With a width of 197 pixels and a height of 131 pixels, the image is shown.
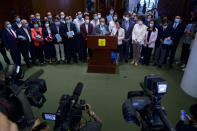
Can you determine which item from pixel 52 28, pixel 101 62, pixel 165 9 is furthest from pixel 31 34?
pixel 165 9

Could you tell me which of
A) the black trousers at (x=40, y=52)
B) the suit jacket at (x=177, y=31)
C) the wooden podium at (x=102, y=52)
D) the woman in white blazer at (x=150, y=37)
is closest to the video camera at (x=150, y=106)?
the wooden podium at (x=102, y=52)

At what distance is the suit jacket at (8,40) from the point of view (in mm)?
4758

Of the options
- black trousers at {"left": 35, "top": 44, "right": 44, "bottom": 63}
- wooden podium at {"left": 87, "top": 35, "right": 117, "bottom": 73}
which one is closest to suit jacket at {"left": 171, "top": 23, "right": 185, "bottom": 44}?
wooden podium at {"left": 87, "top": 35, "right": 117, "bottom": 73}

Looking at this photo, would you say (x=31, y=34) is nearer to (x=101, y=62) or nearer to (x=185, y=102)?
(x=101, y=62)

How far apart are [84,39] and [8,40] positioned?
245cm

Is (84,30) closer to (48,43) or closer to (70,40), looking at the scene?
(70,40)

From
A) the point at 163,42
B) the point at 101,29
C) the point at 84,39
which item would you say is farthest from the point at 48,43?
the point at 163,42

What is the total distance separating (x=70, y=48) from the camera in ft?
18.1

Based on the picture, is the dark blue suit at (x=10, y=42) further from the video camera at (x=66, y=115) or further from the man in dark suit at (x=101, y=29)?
the video camera at (x=66, y=115)

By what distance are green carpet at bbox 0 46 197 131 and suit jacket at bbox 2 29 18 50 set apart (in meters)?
0.94

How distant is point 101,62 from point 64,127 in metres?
3.89

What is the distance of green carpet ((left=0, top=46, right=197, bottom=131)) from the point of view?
3242 millimetres

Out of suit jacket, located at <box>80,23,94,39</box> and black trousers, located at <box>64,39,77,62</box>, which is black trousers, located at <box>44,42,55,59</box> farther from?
suit jacket, located at <box>80,23,94,39</box>

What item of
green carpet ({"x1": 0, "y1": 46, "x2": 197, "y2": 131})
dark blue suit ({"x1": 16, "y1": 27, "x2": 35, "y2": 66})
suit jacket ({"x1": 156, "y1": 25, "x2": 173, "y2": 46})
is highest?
suit jacket ({"x1": 156, "y1": 25, "x2": 173, "y2": 46})
